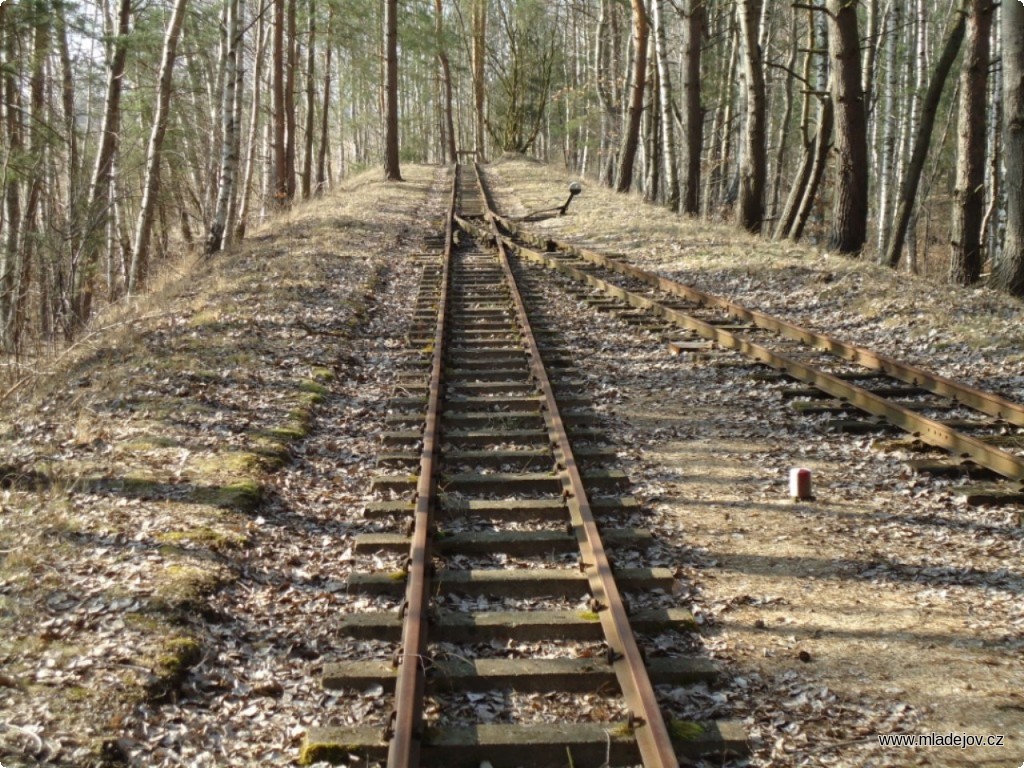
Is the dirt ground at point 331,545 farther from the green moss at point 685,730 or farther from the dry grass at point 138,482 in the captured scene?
the green moss at point 685,730

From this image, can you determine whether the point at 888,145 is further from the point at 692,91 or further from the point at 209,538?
the point at 209,538

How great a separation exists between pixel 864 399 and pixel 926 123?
1144 centimetres

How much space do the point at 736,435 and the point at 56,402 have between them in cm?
572

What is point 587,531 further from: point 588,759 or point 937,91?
point 937,91

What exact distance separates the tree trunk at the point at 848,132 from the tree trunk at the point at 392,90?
18632 millimetres

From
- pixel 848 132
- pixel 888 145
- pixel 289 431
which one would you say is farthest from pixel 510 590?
pixel 888 145

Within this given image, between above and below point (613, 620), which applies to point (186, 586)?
below

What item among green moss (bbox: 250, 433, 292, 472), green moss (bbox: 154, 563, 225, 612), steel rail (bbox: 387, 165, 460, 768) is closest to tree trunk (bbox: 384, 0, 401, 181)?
green moss (bbox: 250, 433, 292, 472)

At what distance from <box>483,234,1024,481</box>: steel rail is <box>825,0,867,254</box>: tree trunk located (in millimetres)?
5208

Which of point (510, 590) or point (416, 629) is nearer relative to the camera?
point (416, 629)

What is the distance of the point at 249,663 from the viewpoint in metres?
3.95

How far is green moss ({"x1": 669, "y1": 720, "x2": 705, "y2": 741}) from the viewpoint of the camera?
328 cm

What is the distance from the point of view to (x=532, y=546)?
193 inches

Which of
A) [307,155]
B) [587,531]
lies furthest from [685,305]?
[307,155]
